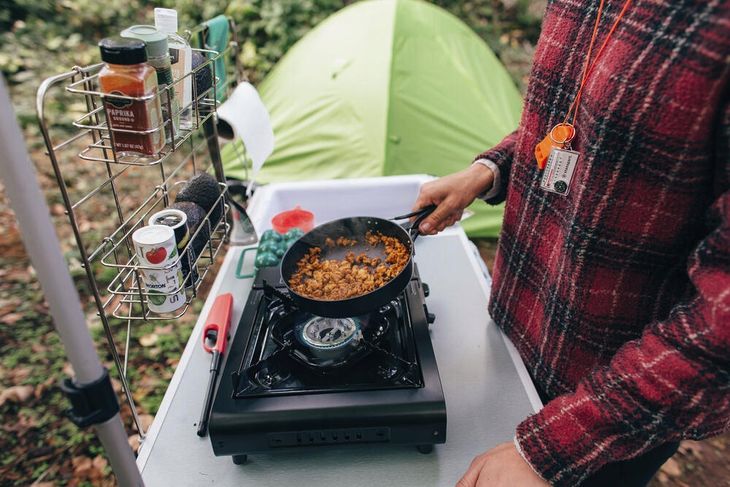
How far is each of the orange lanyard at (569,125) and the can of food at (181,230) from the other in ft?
2.02

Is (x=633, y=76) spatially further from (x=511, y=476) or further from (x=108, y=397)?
(x=108, y=397)

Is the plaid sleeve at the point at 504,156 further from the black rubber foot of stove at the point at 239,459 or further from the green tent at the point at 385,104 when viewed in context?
the green tent at the point at 385,104

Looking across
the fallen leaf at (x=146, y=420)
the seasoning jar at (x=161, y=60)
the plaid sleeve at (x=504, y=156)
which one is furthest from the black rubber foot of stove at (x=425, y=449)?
the fallen leaf at (x=146, y=420)

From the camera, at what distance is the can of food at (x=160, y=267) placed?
2.53 ft

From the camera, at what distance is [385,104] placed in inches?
113

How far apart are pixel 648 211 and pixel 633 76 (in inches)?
7.2

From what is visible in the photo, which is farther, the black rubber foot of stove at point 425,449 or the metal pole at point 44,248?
the black rubber foot of stove at point 425,449

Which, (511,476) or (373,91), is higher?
(511,476)

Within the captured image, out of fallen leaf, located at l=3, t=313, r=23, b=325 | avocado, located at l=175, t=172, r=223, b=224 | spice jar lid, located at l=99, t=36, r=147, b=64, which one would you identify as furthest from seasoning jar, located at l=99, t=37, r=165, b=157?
fallen leaf, located at l=3, t=313, r=23, b=325

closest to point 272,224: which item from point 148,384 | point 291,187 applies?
point 291,187

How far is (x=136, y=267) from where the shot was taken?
0.76m

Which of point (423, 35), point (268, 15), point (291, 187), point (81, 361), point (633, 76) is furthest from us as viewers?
point (268, 15)

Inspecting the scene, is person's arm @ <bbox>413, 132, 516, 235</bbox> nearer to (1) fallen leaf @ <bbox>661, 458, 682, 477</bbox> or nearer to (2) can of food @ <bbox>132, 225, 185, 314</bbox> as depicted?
(2) can of food @ <bbox>132, 225, 185, 314</bbox>

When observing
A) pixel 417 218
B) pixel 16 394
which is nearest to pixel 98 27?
pixel 16 394
